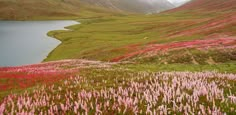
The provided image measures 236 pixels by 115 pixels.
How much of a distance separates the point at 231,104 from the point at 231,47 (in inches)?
1471

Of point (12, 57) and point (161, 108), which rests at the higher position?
point (161, 108)

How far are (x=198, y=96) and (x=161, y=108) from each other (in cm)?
212

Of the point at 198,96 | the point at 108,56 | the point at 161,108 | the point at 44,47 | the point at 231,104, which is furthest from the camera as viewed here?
the point at 44,47

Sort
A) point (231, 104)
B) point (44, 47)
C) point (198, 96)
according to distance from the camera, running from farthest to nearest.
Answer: point (44, 47) → point (198, 96) → point (231, 104)

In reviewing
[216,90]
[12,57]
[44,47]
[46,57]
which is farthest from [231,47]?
[44,47]

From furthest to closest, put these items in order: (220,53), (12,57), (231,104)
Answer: (12,57) → (220,53) → (231,104)

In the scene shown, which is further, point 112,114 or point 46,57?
point 46,57

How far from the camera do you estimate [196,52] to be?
42.8 meters

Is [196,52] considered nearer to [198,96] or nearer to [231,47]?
[231,47]

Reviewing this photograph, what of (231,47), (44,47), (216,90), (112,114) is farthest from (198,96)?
(44,47)

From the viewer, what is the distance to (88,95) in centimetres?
890

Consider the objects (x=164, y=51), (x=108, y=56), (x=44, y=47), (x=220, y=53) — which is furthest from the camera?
(x=44, y=47)

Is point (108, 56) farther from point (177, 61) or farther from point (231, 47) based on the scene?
point (231, 47)

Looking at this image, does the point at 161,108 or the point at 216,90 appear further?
the point at 216,90
